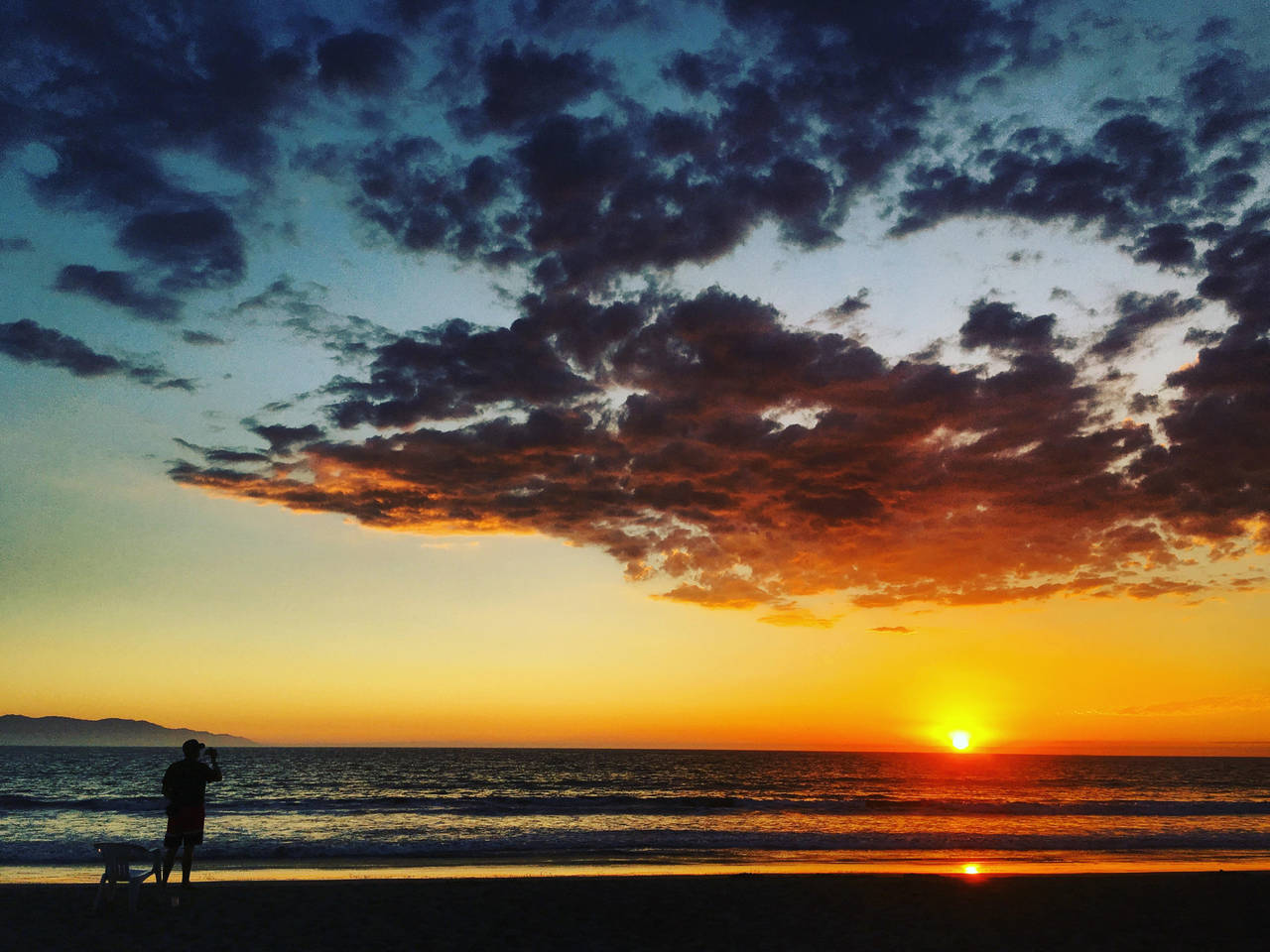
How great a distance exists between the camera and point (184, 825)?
14516 millimetres

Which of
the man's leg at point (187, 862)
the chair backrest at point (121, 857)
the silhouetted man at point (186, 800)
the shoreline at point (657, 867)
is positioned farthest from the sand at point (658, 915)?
the shoreline at point (657, 867)

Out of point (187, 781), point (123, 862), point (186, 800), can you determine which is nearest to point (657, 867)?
point (186, 800)

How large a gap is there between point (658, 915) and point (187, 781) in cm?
840

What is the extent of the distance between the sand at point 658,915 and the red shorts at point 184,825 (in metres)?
1.00

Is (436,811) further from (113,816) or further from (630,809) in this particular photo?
(113,816)

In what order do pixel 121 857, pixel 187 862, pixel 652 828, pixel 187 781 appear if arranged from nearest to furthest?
1. pixel 121 857
2. pixel 187 781
3. pixel 187 862
4. pixel 652 828

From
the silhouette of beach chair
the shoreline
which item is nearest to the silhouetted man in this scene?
the silhouette of beach chair

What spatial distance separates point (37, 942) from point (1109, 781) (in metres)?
93.0

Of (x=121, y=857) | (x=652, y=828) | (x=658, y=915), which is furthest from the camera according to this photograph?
(x=652, y=828)

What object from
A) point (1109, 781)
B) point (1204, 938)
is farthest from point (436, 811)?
point (1109, 781)

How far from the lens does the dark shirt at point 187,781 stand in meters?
14.5

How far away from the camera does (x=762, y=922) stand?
542 inches

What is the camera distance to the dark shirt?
14.5 meters

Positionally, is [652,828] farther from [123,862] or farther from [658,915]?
[123,862]
